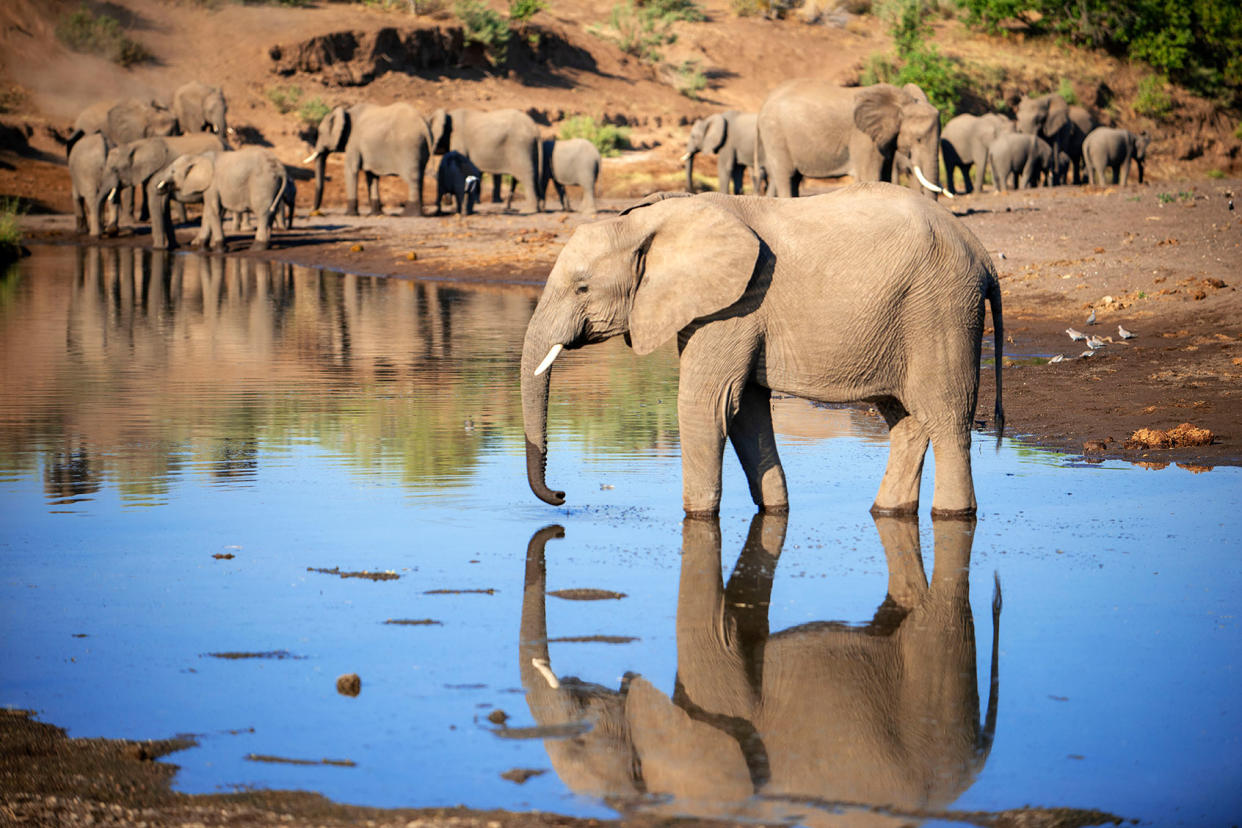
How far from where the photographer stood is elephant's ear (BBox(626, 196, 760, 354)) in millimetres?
6852

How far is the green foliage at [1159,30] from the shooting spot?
48.9 metres

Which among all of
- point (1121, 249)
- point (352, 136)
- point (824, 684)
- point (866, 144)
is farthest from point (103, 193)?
point (824, 684)

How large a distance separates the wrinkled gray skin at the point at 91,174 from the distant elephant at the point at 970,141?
57.1ft

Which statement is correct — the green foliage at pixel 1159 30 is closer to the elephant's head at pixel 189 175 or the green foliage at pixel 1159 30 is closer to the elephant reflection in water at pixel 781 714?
the elephant's head at pixel 189 175

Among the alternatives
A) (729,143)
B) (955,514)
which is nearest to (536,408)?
(955,514)

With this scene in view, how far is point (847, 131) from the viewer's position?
22.2m

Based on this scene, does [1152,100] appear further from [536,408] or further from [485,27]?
[536,408]

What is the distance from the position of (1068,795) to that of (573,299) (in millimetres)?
3697

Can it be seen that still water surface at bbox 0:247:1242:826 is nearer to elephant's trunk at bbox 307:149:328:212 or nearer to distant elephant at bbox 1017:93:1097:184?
elephant's trunk at bbox 307:149:328:212

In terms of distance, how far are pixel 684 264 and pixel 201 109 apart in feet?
92.3

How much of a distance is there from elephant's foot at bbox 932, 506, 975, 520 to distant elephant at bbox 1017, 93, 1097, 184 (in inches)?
1236

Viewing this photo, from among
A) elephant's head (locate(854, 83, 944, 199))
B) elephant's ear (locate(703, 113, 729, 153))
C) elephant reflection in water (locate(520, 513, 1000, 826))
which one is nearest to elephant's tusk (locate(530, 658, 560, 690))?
elephant reflection in water (locate(520, 513, 1000, 826))

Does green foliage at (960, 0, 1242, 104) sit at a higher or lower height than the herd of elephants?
higher

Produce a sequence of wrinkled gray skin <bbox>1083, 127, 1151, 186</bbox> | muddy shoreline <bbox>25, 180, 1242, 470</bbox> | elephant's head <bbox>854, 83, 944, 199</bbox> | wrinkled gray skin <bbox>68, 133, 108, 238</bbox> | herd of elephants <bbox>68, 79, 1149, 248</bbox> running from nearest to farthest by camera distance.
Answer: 1. muddy shoreline <bbox>25, 180, 1242, 470</bbox>
2. elephant's head <bbox>854, 83, 944, 199</bbox>
3. herd of elephants <bbox>68, 79, 1149, 248</bbox>
4. wrinkled gray skin <bbox>68, 133, 108, 238</bbox>
5. wrinkled gray skin <bbox>1083, 127, 1151, 186</bbox>
